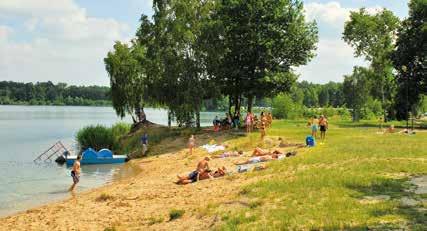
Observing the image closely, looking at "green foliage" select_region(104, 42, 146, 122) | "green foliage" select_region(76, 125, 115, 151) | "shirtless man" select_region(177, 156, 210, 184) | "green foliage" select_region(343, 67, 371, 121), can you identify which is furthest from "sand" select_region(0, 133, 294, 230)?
"green foliage" select_region(343, 67, 371, 121)

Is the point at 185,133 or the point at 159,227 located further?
the point at 185,133

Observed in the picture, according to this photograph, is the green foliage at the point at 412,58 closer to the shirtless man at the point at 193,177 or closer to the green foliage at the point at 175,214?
the shirtless man at the point at 193,177

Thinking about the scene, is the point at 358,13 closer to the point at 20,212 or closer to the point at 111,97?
the point at 111,97

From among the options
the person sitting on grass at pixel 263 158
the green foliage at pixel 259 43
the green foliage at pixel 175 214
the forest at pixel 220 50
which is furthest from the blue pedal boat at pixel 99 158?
the green foliage at pixel 175 214

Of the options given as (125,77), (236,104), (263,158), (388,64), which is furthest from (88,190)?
(388,64)

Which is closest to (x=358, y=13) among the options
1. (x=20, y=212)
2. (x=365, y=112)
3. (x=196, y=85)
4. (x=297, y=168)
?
(x=365, y=112)

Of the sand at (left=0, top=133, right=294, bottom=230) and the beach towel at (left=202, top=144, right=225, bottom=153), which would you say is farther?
the beach towel at (left=202, top=144, right=225, bottom=153)

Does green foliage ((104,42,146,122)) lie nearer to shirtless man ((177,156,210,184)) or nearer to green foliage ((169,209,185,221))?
shirtless man ((177,156,210,184))

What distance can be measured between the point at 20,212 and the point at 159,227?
33.2 feet

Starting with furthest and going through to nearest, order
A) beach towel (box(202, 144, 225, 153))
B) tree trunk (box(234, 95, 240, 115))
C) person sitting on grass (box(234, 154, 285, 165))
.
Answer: tree trunk (box(234, 95, 240, 115)) < beach towel (box(202, 144, 225, 153)) < person sitting on grass (box(234, 154, 285, 165))

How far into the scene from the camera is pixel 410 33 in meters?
58.2

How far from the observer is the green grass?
38.5 feet

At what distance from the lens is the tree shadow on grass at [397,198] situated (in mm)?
10961

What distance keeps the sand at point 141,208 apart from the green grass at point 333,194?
939mm
